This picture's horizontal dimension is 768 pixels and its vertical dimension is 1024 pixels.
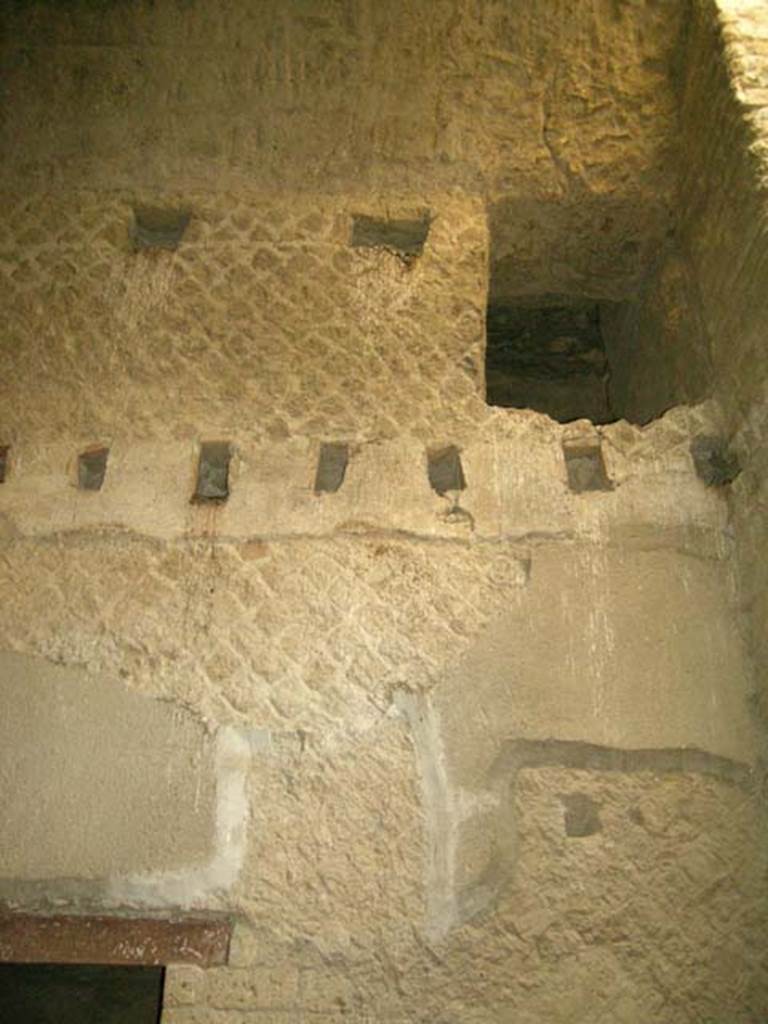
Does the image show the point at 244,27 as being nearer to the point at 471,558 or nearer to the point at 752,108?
the point at 752,108

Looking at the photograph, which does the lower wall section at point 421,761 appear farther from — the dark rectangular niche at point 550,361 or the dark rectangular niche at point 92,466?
the dark rectangular niche at point 550,361

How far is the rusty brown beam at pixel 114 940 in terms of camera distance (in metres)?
1.89

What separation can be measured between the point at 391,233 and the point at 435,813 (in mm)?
1698

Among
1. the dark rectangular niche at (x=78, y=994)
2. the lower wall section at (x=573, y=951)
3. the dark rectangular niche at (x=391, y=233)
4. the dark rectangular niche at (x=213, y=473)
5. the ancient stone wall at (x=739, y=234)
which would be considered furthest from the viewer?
the dark rectangular niche at (x=78, y=994)

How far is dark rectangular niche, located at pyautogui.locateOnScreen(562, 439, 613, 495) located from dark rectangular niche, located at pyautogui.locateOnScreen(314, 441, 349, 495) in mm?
606

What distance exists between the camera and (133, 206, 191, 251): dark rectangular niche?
2.63 metres

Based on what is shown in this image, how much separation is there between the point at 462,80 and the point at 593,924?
2.40 metres

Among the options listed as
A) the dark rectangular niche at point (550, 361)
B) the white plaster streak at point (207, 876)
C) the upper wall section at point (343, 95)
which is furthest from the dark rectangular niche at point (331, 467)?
the dark rectangular niche at point (550, 361)

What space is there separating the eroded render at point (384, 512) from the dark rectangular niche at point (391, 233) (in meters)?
0.01

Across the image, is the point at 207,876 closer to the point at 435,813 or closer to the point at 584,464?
the point at 435,813

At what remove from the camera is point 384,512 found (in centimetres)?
226

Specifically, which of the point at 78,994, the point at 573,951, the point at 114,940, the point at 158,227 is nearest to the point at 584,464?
the point at 573,951

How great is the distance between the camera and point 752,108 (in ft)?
7.32

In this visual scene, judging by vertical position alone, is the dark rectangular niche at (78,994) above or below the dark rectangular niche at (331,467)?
below
